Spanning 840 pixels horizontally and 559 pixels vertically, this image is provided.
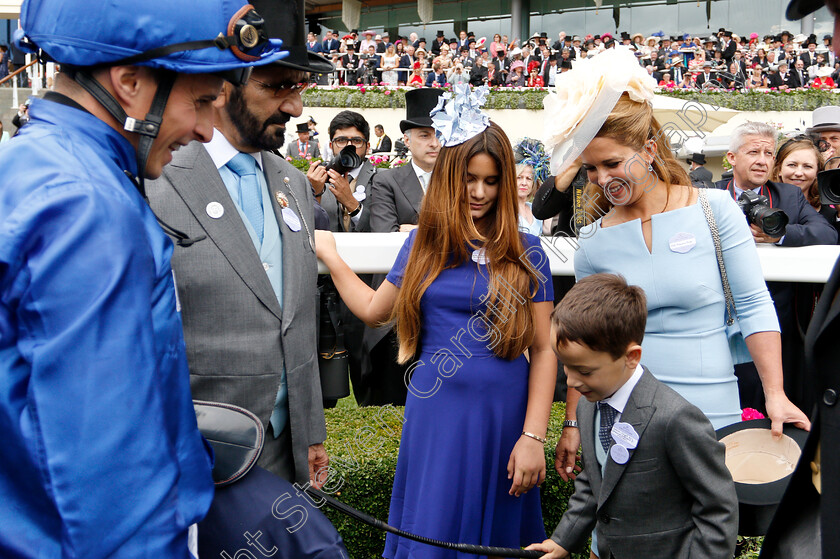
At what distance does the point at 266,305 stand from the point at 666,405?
1.07m

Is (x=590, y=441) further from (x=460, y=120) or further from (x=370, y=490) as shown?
(x=370, y=490)

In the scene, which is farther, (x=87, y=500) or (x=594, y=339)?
(x=594, y=339)

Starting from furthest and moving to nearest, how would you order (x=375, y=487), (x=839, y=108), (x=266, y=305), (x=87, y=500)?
(x=839, y=108), (x=375, y=487), (x=266, y=305), (x=87, y=500)

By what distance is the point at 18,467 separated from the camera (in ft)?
3.11

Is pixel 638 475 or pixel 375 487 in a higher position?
pixel 638 475

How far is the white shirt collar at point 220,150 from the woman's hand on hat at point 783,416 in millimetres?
1700

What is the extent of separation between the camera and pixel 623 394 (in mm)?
1772

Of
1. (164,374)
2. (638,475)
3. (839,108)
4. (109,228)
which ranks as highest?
(839,108)

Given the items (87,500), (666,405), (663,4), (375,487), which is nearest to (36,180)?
(87,500)

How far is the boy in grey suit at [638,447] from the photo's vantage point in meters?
1.66

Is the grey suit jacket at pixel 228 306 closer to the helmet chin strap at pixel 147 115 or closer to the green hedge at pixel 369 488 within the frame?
the helmet chin strap at pixel 147 115

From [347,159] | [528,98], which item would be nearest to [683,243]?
[347,159]

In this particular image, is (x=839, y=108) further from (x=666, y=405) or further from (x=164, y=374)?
(x=164, y=374)

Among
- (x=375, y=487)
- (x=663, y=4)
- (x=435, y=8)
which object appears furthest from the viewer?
(x=435, y=8)
